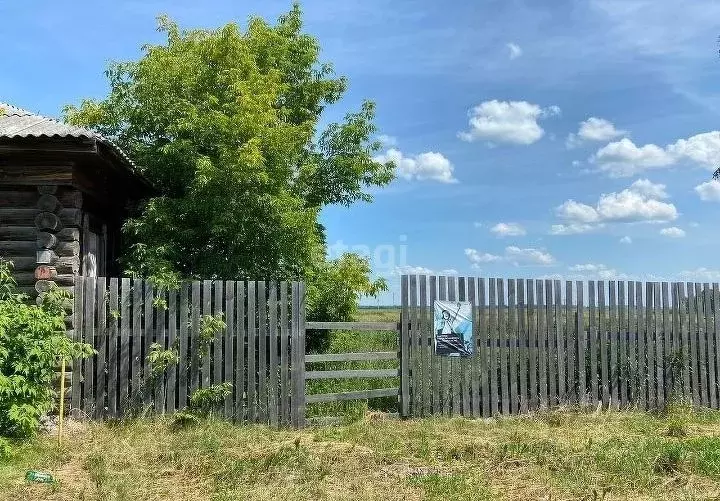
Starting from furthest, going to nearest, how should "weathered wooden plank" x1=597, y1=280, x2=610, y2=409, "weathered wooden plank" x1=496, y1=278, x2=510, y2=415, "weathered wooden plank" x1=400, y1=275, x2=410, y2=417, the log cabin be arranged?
"weathered wooden plank" x1=597, y1=280, x2=610, y2=409
"weathered wooden plank" x1=496, y1=278, x2=510, y2=415
"weathered wooden plank" x1=400, y1=275, x2=410, y2=417
the log cabin

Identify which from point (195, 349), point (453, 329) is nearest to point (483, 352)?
point (453, 329)

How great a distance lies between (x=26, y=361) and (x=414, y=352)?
5208mm

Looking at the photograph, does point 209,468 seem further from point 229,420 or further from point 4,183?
point 4,183

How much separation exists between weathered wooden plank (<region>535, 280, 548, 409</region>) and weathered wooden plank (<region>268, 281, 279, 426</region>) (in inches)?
166

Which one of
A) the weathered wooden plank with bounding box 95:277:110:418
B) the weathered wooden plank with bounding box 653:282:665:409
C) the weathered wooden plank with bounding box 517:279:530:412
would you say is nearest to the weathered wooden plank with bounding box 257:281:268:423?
the weathered wooden plank with bounding box 95:277:110:418

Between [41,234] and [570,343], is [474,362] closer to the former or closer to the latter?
[570,343]

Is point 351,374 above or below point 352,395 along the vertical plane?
above

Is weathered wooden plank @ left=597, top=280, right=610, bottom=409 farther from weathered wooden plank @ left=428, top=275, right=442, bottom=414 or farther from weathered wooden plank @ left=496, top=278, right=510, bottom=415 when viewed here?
weathered wooden plank @ left=428, top=275, right=442, bottom=414

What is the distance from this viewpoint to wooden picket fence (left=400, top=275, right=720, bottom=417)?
31.9ft

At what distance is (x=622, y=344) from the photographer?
10.6 meters

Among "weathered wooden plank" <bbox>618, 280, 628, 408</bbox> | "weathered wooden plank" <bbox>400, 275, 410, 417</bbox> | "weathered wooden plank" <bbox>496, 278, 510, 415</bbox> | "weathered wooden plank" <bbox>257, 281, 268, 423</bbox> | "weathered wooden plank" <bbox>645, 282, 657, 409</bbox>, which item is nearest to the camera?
"weathered wooden plank" <bbox>257, 281, 268, 423</bbox>

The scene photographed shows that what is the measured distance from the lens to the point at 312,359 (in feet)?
29.4

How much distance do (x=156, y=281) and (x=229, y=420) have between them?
83.4 inches

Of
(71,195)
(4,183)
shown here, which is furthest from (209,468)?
(4,183)
